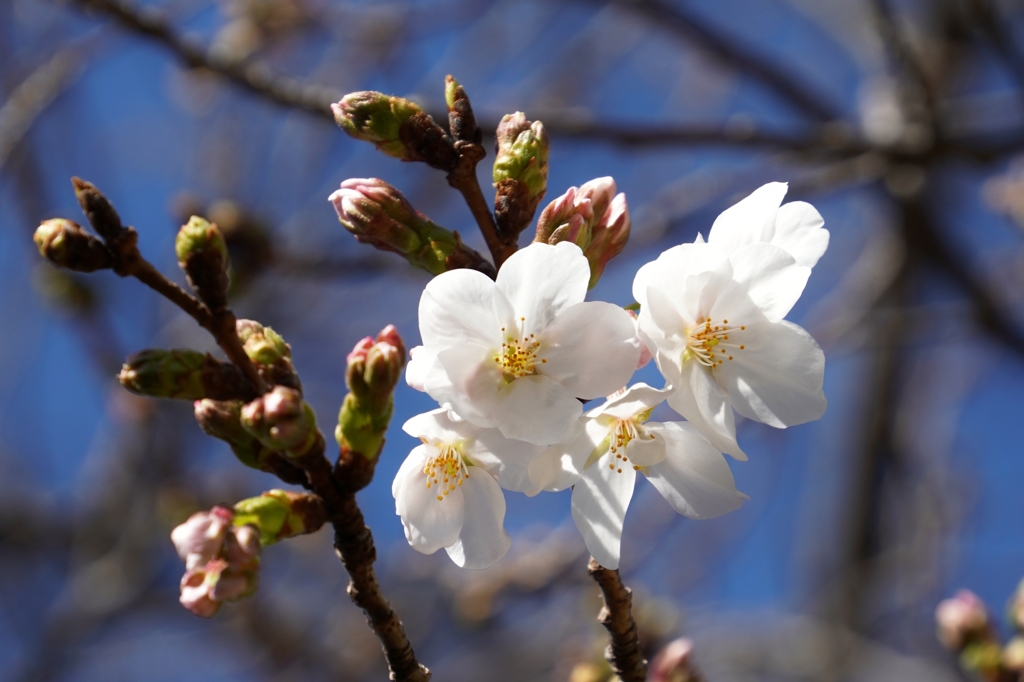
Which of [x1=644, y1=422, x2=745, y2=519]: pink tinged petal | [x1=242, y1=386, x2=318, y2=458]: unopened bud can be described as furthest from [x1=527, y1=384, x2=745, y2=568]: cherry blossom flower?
[x1=242, y1=386, x2=318, y2=458]: unopened bud

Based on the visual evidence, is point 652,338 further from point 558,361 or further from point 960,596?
point 960,596

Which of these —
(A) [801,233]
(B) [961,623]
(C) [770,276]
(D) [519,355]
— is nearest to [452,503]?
(D) [519,355]

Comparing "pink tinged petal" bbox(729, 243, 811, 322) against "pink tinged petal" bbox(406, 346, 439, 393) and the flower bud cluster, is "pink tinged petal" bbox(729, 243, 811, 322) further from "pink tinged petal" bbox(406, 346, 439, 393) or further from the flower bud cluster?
the flower bud cluster

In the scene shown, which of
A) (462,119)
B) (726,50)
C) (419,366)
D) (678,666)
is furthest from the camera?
(726,50)

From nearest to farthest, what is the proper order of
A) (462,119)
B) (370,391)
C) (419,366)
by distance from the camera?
(370,391) → (419,366) → (462,119)

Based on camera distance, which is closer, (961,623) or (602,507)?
(602,507)

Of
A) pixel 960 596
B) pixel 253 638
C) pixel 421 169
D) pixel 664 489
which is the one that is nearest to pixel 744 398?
pixel 664 489

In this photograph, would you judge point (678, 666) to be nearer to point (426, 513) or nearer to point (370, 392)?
point (426, 513)
